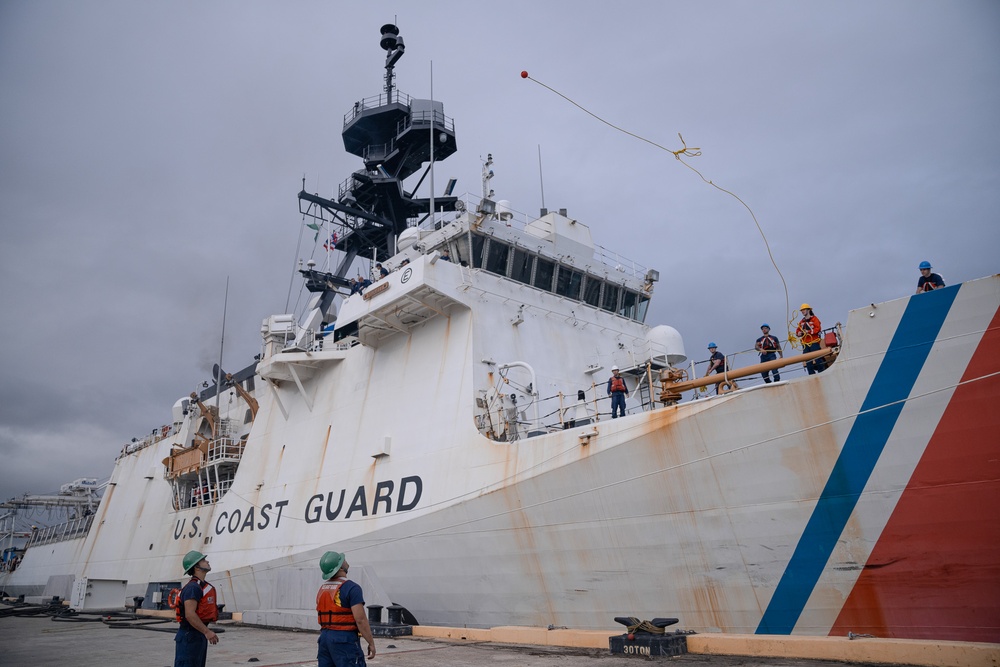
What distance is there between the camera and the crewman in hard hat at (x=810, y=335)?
310 inches

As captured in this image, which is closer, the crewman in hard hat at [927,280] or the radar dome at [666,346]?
the crewman in hard hat at [927,280]

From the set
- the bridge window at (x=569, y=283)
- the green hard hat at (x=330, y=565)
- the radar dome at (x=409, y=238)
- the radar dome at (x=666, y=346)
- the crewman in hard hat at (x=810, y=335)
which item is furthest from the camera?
the radar dome at (x=409, y=238)

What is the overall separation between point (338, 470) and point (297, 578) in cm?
223

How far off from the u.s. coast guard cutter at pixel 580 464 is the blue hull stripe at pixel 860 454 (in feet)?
0.07

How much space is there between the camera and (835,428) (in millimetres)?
7270

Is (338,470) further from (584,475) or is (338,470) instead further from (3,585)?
(3,585)

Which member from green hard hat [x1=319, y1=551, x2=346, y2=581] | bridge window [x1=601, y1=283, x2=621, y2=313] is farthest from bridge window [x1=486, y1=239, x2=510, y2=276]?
green hard hat [x1=319, y1=551, x2=346, y2=581]

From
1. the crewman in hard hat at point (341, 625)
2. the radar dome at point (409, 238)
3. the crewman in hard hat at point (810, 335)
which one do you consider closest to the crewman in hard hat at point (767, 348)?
the crewman in hard hat at point (810, 335)

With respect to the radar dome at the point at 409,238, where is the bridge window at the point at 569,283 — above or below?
below

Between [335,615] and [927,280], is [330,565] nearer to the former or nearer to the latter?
[335,615]

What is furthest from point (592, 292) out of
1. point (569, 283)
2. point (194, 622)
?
point (194, 622)

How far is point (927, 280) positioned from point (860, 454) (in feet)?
6.98

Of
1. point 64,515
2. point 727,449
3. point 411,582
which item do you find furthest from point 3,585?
point 727,449

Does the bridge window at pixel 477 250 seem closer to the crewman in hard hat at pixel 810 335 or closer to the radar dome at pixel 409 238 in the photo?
the radar dome at pixel 409 238
